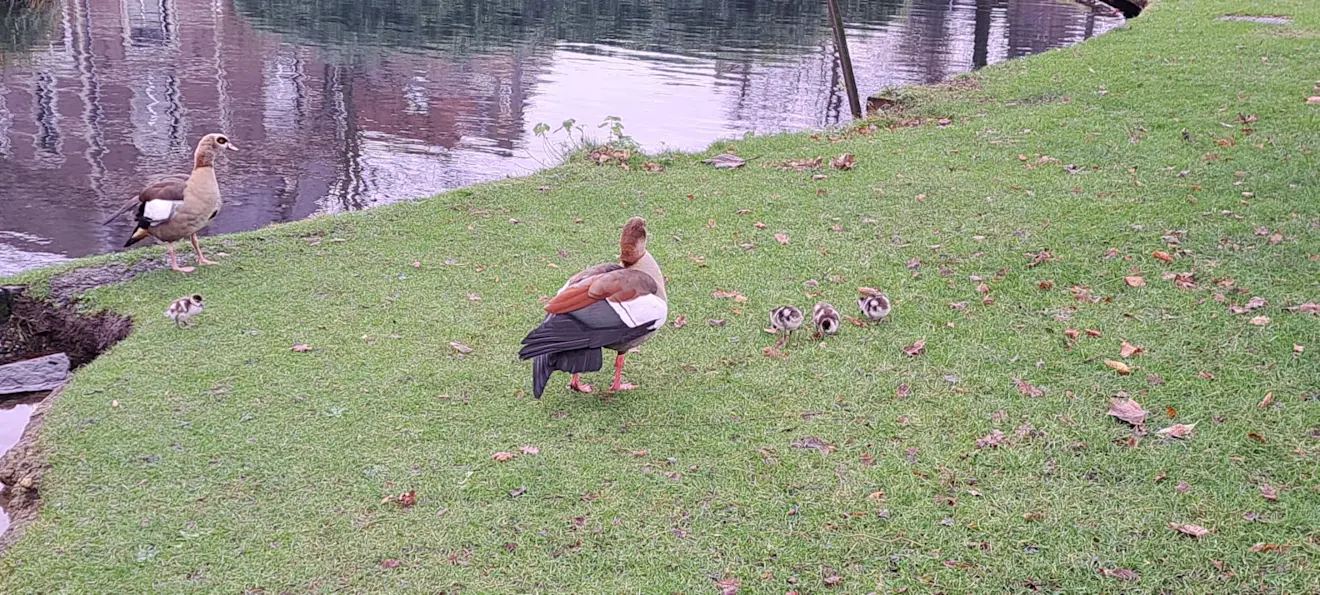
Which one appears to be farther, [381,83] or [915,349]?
[381,83]

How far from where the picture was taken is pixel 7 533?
448 cm

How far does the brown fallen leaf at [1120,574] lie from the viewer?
12.8 ft

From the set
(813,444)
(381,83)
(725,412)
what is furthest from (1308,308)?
(381,83)

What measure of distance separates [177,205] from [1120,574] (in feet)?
20.9

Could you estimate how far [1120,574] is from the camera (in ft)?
12.9

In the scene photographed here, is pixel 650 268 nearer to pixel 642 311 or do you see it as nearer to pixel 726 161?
pixel 642 311

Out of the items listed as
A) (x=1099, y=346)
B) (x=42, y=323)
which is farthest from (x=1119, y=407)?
(x=42, y=323)

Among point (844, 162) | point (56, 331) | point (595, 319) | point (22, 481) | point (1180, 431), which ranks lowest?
point (22, 481)

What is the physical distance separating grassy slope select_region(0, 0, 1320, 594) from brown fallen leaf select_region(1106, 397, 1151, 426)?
0.39 feet

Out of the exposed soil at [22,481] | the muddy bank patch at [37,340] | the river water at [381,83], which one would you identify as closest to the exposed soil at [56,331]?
the muddy bank patch at [37,340]

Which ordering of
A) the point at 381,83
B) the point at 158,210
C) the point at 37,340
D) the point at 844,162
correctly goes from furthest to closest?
1. the point at 381,83
2. the point at 844,162
3. the point at 158,210
4. the point at 37,340

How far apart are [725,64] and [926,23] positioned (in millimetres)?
8441

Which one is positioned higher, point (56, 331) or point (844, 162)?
point (844, 162)

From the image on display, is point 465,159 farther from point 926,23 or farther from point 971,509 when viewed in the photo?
point 926,23
